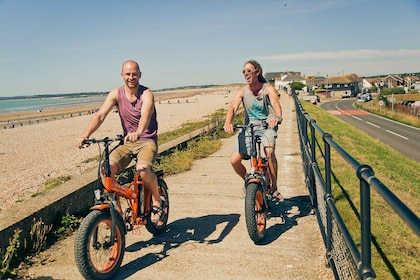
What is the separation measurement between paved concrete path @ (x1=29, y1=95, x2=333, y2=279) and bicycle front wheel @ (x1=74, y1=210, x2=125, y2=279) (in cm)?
18

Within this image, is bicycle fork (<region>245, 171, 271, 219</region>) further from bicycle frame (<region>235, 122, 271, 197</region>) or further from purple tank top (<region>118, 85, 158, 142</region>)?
purple tank top (<region>118, 85, 158, 142</region>)

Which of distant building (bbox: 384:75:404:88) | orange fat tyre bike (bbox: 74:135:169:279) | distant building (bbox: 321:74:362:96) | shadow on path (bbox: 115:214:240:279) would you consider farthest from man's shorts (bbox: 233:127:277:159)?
distant building (bbox: 384:75:404:88)

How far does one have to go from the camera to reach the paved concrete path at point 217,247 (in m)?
3.65

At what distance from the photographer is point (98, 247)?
3.50 meters

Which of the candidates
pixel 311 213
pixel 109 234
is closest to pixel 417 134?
pixel 311 213

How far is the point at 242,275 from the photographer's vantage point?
11.7 feet

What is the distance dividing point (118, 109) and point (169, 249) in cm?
162

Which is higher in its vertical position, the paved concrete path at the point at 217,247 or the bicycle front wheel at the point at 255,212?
the bicycle front wheel at the point at 255,212

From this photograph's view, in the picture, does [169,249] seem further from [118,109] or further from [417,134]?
[417,134]

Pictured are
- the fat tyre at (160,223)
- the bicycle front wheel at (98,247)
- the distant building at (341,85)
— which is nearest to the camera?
the bicycle front wheel at (98,247)

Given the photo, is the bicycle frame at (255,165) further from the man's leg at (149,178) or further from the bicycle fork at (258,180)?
the man's leg at (149,178)

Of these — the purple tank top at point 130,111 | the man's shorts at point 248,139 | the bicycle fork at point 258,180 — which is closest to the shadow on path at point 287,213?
the bicycle fork at point 258,180

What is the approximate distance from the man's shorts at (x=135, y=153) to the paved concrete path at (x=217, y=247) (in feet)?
3.24

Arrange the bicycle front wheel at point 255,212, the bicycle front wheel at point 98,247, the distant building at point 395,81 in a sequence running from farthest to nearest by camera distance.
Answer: the distant building at point 395,81 → the bicycle front wheel at point 255,212 → the bicycle front wheel at point 98,247
